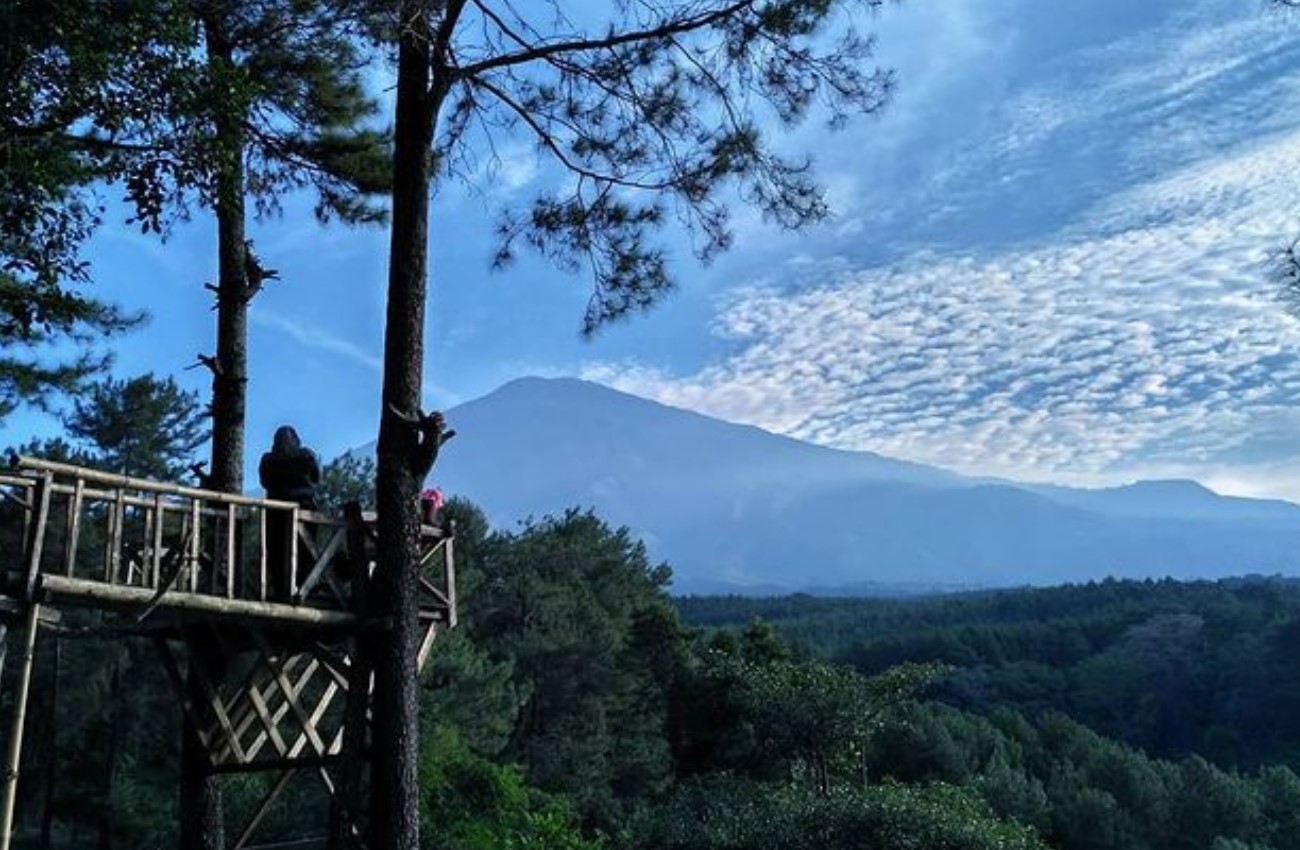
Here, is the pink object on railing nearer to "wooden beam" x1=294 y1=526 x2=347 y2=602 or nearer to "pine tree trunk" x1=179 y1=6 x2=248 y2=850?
"wooden beam" x1=294 y1=526 x2=347 y2=602

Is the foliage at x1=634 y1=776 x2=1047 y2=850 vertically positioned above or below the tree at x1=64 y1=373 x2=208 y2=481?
below

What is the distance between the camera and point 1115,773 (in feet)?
141

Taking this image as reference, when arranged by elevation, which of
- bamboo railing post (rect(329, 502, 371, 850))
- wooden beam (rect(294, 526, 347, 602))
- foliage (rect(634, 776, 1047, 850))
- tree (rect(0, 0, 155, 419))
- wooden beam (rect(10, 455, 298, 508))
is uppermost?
tree (rect(0, 0, 155, 419))

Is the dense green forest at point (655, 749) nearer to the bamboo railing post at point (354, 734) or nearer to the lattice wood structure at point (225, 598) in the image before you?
the lattice wood structure at point (225, 598)

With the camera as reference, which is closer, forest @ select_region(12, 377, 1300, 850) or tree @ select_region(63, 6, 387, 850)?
tree @ select_region(63, 6, 387, 850)

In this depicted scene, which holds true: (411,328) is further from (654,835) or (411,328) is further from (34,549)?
(654,835)

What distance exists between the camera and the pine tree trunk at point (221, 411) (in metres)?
8.02

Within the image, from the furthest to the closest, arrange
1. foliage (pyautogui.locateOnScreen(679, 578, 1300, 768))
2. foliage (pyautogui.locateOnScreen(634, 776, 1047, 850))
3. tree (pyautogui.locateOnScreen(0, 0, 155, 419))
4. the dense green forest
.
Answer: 1. foliage (pyautogui.locateOnScreen(679, 578, 1300, 768))
2. the dense green forest
3. foliage (pyautogui.locateOnScreen(634, 776, 1047, 850))
4. tree (pyautogui.locateOnScreen(0, 0, 155, 419))

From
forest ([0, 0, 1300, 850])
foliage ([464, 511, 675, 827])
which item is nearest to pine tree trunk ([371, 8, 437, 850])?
forest ([0, 0, 1300, 850])

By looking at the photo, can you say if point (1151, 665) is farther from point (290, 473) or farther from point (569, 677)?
point (290, 473)

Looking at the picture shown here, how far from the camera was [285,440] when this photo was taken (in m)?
7.98

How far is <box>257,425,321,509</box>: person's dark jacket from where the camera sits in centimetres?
775

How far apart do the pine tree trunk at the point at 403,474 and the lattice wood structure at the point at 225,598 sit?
0.32 m

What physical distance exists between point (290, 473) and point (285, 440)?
11.4 inches
